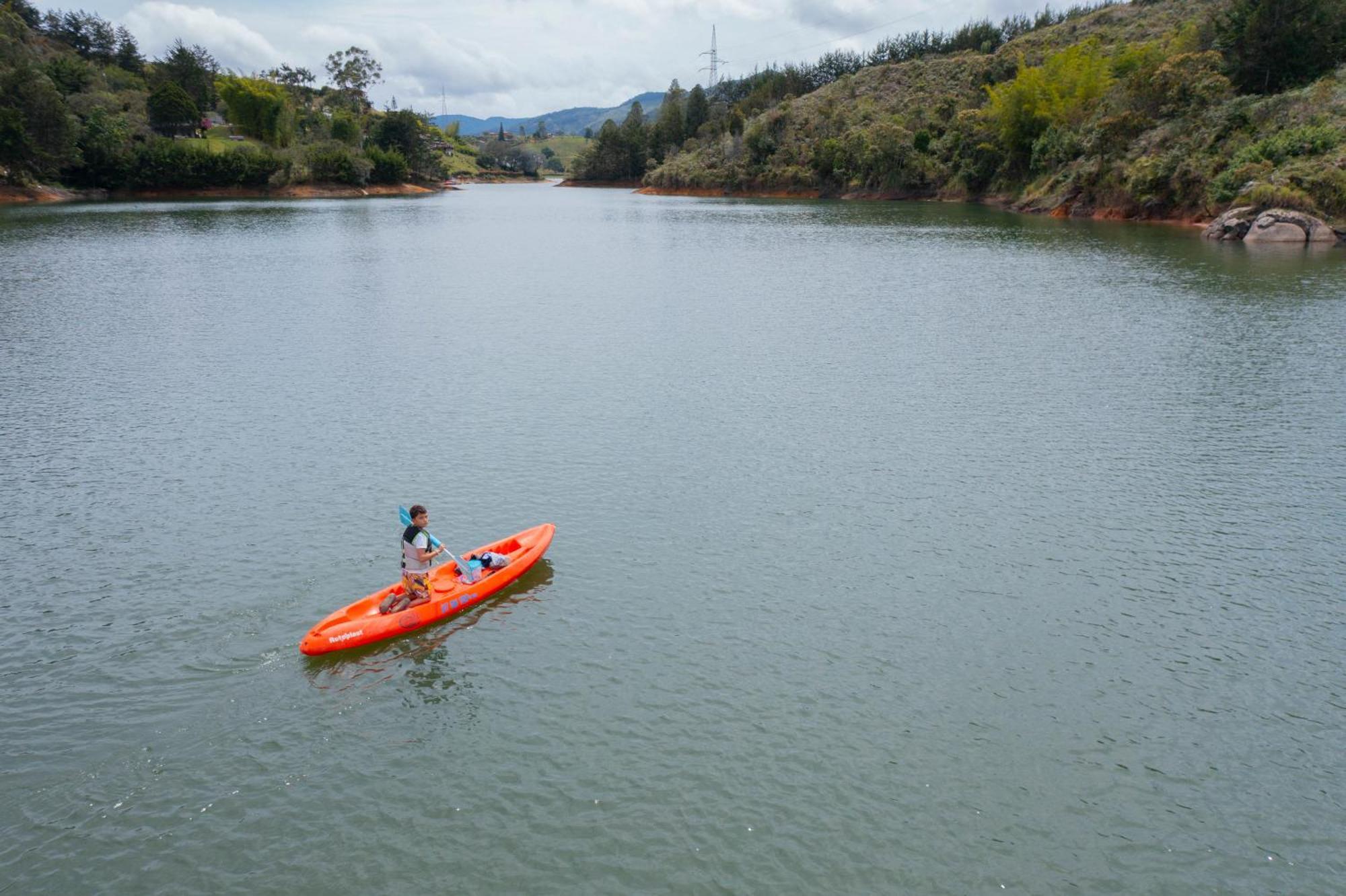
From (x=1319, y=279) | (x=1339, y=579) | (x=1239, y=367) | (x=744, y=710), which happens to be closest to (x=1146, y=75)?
(x=1319, y=279)

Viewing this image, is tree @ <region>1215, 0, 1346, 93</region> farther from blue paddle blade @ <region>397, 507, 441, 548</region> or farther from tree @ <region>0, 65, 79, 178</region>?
tree @ <region>0, 65, 79, 178</region>

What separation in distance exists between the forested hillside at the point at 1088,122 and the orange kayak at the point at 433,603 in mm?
60308

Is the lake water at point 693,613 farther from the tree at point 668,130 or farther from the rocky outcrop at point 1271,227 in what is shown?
the tree at point 668,130

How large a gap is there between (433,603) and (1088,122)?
8952 centimetres

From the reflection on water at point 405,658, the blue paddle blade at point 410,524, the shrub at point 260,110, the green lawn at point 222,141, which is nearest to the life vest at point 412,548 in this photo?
the blue paddle blade at point 410,524

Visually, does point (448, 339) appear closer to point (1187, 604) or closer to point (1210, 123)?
point (1187, 604)

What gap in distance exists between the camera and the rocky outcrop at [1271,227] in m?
54.2

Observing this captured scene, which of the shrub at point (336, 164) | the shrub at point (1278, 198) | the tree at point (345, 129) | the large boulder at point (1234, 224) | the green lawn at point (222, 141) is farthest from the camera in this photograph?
the tree at point (345, 129)

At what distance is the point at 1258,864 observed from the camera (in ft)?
32.0

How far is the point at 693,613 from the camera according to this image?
49.5 ft

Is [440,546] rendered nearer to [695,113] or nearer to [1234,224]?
[1234,224]

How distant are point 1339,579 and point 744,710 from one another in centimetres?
1133

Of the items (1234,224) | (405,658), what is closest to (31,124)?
(405,658)

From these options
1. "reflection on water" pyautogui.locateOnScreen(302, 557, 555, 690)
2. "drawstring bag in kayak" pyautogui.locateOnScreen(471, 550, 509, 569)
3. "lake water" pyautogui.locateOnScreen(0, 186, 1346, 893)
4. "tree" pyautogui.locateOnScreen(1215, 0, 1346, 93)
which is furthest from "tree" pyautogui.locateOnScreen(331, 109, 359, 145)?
"reflection on water" pyautogui.locateOnScreen(302, 557, 555, 690)
